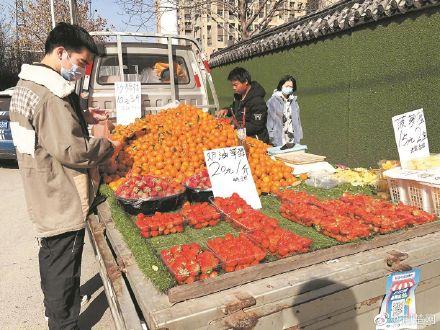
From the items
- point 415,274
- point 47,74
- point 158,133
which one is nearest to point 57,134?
point 47,74

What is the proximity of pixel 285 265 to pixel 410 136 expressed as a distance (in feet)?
5.92

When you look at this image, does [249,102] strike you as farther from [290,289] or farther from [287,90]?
[290,289]

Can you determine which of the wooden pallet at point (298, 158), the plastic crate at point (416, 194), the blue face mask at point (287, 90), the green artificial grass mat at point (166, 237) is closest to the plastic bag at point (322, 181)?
the green artificial grass mat at point (166, 237)

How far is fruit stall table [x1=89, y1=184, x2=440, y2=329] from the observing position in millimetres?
1718

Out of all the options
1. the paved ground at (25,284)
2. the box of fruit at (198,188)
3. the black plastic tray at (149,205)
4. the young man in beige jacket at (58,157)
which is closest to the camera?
the young man in beige jacket at (58,157)

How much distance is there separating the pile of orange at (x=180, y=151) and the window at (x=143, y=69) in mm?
1522

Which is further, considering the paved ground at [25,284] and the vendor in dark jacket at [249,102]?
the vendor in dark jacket at [249,102]

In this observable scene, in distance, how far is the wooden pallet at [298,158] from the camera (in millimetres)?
4094

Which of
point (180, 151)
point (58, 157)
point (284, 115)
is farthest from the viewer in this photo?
point (284, 115)

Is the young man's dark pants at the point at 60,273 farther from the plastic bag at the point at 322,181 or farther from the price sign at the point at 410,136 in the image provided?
the price sign at the point at 410,136

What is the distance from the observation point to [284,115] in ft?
21.2

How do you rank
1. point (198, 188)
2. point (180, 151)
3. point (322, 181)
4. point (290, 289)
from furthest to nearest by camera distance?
point (180, 151) → point (322, 181) → point (198, 188) → point (290, 289)

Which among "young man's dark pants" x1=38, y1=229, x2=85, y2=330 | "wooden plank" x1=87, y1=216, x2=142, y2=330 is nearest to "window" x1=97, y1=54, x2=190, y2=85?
"wooden plank" x1=87, y1=216, x2=142, y2=330

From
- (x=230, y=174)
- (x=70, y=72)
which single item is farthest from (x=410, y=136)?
(x=70, y=72)
